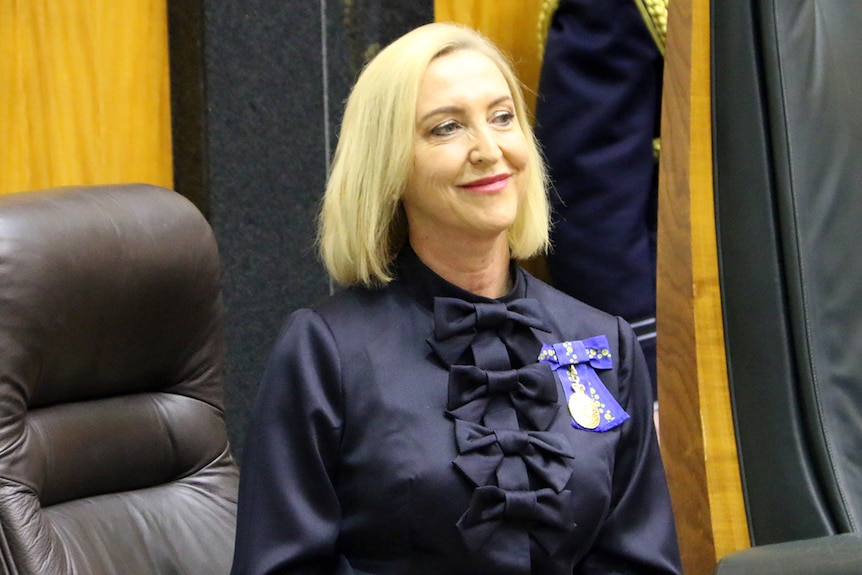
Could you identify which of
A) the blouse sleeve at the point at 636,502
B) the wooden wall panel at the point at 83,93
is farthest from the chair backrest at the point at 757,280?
the wooden wall panel at the point at 83,93

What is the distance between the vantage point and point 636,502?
1414 mm

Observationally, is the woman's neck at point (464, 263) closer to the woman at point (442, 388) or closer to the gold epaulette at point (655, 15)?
the woman at point (442, 388)

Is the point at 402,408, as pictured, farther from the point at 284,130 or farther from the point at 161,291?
the point at 284,130

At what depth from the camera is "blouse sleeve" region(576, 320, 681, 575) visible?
1.39m

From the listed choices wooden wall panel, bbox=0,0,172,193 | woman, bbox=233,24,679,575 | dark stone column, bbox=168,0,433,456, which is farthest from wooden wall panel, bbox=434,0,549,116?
woman, bbox=233,24,679,575

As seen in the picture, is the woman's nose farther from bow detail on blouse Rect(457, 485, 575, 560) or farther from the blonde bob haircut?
bow detail on blouse Rect(457, 485, 575, 560)

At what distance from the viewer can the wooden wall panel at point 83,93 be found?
1.98 meters

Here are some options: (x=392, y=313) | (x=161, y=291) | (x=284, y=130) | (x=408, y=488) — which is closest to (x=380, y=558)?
(x=408, y=488)

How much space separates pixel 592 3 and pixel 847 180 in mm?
508

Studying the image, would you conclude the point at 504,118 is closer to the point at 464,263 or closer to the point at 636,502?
the point at 464,263

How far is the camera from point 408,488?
127 cm

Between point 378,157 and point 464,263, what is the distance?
0.15 meters

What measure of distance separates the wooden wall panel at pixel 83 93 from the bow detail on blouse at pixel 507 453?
100 cm

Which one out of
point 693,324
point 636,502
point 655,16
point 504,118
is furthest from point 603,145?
point 636,502
